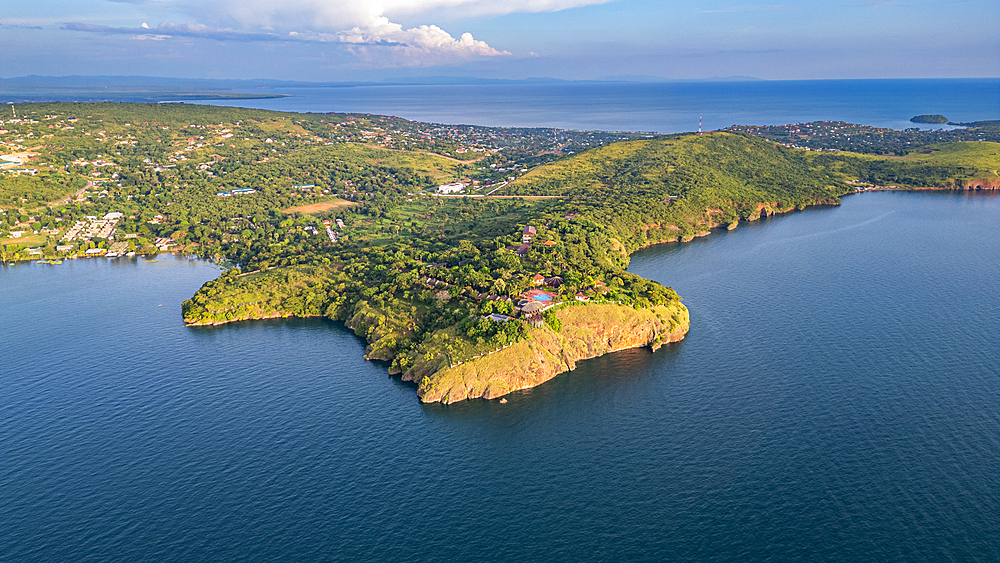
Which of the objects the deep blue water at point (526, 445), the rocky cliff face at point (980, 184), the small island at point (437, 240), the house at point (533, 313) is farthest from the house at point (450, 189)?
the rocky cliff face at point (980, 184)

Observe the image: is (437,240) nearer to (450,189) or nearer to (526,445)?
(450,189)

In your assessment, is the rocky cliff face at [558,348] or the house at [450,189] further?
the house at [450,189]

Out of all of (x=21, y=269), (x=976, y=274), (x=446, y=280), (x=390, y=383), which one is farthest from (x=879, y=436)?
(x=21, y=269)

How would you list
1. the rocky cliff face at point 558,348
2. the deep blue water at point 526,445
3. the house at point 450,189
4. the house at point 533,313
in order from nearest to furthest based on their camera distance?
the deep blue water at point 526,445 < the rocky cliff face at point 558,348 < the house at point 533,313 < the house at point 450,189

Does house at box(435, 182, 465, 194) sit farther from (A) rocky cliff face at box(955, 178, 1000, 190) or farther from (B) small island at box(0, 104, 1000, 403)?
(A) rocky cliff face at box(955, 178, 1000, 190)

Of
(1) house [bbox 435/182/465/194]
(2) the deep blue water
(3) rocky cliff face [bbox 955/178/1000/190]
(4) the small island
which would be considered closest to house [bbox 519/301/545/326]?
(4) the small island

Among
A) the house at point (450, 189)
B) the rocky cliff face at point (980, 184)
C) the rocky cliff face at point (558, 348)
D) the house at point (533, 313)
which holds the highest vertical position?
the rocky cliff face at point (980, 184)

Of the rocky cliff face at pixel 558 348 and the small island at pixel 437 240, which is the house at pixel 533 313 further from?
the rocky cliff face at pixel 558 348
